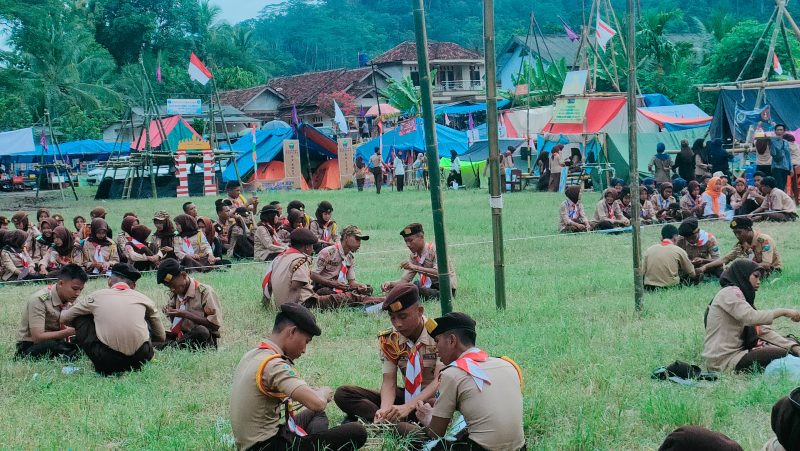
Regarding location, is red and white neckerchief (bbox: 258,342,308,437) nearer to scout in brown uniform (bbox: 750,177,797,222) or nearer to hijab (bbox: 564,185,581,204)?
hijab (bbox: 564,185,581,204)

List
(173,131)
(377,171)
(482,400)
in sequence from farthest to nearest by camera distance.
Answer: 1. (173,131)
2. (377,171)
3. (482,400)

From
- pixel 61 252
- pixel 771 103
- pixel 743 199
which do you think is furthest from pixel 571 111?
pixel 61 252

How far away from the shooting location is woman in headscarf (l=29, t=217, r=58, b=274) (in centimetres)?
1591

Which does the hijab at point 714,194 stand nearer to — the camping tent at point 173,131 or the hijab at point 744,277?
the hijab at point 744,277

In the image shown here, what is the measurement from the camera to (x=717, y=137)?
91.0 feet

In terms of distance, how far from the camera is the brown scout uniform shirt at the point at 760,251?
41.1 ft

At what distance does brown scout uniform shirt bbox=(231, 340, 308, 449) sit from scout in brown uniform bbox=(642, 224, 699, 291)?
299 inches

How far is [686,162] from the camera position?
2489cm

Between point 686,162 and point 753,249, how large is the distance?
1270 cm

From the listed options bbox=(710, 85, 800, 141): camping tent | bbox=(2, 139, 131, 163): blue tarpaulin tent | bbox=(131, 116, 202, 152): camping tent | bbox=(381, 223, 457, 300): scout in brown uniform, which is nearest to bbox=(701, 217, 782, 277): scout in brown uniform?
bbox=(381, 223, 457, 300): scout in brown uniform

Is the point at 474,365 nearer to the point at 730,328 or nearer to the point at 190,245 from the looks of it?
the point at 730,328

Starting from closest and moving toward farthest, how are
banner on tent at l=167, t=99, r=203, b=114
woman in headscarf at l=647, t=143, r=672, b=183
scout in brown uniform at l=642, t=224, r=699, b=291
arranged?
1. scout in brown uniform at l=642, t=224, r=699, b=291
2. woman in headscarf at l=647, t=143, r=672, b=183
3. banner on tent at l=167, t=99, r=203, b=114

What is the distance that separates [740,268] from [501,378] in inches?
135

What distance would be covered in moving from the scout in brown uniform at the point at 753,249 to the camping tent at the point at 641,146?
51.8 ft
